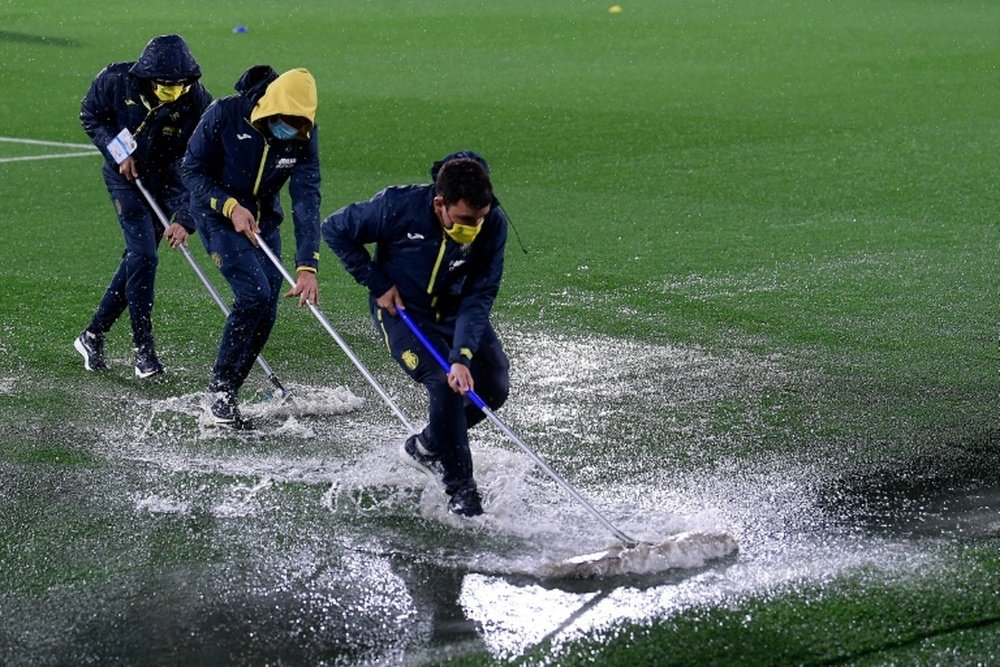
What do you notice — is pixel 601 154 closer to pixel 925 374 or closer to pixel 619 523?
pixel 925 374

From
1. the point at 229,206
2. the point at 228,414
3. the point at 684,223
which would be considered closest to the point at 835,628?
the point at 228,414

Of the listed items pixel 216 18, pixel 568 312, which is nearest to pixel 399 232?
pixel 568 312

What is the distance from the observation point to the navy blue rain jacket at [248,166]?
7496 millimetres

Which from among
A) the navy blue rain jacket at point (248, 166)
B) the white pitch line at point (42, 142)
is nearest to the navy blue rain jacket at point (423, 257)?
the navy blue rain jacket at point (248, 166)

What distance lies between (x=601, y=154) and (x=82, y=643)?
10.6 metres

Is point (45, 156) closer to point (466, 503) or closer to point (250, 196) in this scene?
point (250, 196)

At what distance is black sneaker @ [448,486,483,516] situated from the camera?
6488 millimetres

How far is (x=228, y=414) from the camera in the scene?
7.77 metres

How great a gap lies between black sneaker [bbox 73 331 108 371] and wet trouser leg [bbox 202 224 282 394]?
3.92 feet

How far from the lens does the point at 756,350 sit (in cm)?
892

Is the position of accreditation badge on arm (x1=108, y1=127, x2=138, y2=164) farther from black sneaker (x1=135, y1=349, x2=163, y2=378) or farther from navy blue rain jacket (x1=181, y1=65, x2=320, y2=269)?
black sneaker (x1=135, y1=349, x2=163, y2=378)

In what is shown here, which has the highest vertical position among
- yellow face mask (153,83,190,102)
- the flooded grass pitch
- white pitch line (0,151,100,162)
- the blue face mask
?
yellow face mask (153,83,190,102)

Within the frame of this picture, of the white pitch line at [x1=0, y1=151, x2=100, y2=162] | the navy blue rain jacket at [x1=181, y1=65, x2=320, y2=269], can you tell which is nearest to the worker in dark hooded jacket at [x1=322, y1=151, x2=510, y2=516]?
the navy blue rain jacket at [x1=181, y1=65, x2=320, y2=269]

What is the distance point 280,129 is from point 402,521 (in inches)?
83.2
